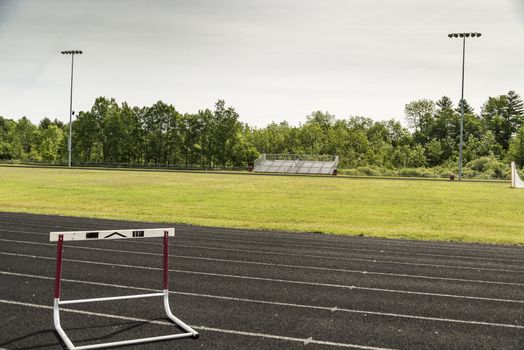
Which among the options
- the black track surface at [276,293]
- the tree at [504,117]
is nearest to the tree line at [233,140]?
the tree at [504,117]

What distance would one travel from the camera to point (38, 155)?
13075 cm

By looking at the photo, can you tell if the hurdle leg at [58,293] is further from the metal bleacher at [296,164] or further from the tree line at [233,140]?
the tree line at [233,140]

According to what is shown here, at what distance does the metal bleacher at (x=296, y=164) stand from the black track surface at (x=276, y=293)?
69.7 meters

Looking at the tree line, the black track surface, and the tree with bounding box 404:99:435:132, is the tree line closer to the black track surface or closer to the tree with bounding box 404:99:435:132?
the tree with bounding box 404:99:435:132

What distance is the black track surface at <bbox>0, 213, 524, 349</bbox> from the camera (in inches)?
285

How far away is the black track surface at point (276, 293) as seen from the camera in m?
7.24

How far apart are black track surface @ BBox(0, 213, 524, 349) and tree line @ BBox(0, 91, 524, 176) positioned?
82429 mm

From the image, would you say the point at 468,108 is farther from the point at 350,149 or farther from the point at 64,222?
the point at 64,222

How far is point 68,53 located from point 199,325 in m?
82.3

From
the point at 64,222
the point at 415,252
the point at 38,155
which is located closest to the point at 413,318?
the point at 415,252

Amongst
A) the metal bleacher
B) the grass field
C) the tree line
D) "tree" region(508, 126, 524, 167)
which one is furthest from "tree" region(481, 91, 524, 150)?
the grass field

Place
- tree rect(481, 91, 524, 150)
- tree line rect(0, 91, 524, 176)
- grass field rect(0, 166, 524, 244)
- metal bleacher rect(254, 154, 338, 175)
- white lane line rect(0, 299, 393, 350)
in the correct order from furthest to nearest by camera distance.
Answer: tree rect(481, 91, 524, 150)
tree line rect(0, 91, 524, 176)
metal bleacher rect(254, 154, 338, 175)
grass field rect(0, 166, 524, 244)
white lane line rect(0, 299, 393, 350)

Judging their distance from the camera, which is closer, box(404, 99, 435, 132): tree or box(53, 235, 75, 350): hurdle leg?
box(53, 235, 75, 350): hurdle leg

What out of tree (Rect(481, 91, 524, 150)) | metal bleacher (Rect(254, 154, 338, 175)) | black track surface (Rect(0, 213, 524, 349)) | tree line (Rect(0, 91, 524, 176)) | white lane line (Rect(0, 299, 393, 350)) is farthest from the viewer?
tree (Rect(481, 91, 524, 150))
